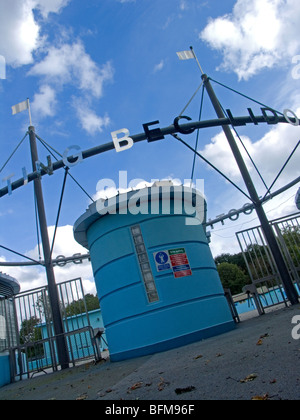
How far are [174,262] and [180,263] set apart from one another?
6.8 inches

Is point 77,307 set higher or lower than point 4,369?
higher

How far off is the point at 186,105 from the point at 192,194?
8.98 feet

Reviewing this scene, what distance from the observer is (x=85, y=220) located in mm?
9117

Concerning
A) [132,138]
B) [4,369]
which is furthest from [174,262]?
[4,369]

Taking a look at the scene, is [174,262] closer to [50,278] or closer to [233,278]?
[50,278]

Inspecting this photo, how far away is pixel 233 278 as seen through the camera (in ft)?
151

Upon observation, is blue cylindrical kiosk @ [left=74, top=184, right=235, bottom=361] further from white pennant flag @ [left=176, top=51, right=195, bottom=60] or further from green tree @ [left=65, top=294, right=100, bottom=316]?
white pennant flag @ [left=176, top=51, right=195, bottom=60]

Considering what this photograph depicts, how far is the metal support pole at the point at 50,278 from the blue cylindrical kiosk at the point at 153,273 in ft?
7.76

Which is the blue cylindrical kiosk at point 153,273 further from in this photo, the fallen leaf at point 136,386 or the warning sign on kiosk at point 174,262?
the fallen leaf at point 136,386

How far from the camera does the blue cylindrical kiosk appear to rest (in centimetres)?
772

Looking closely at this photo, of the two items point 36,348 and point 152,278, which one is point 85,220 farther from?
point 36,348

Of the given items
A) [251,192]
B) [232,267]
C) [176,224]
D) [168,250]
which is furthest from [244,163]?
[232,267]

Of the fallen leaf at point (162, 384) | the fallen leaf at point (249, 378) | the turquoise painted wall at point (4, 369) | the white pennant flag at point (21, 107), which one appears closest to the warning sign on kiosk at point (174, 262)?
the fallen leaf at point (162, 384)

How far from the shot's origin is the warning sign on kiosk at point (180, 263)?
26.6 ft
